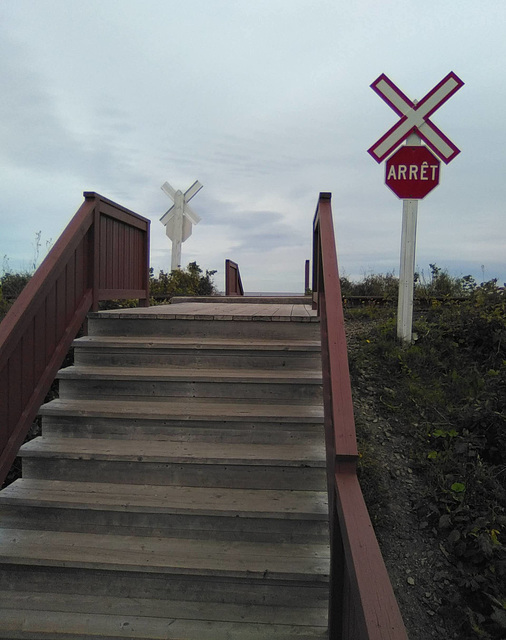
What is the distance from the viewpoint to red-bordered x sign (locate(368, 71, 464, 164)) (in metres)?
4.41

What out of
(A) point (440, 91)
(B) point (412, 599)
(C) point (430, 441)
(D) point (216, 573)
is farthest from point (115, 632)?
(A) point (440, 91)

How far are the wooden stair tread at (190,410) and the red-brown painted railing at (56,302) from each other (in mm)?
235

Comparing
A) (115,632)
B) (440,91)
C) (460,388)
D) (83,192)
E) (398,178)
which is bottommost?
(115,632)

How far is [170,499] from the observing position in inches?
105

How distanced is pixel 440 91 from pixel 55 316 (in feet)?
12.7

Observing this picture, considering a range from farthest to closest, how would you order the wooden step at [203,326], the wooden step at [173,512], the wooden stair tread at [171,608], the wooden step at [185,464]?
the wooden step at [203,326] < the wooden step at [185,464] < the wooden step at [173,512] < the wooden stair tread at [171,608]

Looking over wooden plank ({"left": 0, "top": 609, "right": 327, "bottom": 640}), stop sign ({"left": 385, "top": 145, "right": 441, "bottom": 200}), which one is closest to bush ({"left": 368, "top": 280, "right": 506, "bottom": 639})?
wooden plank ({"left": 0, "top": 609, "right": 327, "bottom": 640})

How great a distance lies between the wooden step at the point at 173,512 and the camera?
252cm

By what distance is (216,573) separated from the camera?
2.29m

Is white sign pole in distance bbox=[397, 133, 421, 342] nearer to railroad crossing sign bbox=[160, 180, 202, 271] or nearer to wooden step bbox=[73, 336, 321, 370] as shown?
wooden step bbox=[73, 336, 321, 370]

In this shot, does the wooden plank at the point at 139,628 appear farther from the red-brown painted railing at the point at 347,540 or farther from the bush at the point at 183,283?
the bush at the point at 183,283

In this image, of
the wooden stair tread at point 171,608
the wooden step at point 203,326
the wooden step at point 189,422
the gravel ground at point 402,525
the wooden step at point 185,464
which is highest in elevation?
the wooden step at point 203,326

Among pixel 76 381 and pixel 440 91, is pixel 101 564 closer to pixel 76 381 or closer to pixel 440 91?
pixel 76 381

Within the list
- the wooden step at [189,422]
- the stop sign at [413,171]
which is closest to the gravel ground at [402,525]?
the wooden step at [189,422]
